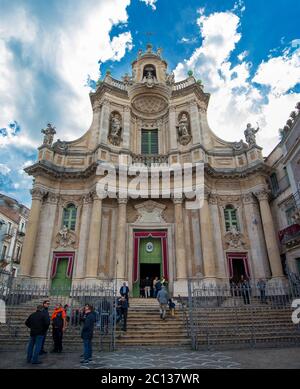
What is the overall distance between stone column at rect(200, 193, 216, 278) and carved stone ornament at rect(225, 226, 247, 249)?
5.25ft

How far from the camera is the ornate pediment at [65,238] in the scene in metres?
18.2

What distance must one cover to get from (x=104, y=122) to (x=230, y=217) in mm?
12116

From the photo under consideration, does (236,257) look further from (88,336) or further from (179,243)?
(88,336)

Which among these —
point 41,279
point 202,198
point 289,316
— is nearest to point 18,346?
point 41,279

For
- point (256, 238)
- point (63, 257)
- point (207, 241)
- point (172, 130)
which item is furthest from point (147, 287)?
point (172, 130)

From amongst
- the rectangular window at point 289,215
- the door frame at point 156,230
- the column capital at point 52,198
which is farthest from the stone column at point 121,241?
the rectangular window at point 289,215

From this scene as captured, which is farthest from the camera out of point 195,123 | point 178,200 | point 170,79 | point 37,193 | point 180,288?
point 170,79

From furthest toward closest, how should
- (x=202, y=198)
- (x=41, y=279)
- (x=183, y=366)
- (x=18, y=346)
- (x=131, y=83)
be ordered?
(x=131, y=83), (x=202, y=198), (x=41, y=279), (x=18, y=346), (x=183, y=366)

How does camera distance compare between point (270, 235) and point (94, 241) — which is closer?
point (94, 241)

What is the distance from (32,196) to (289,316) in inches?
654

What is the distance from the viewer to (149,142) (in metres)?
22.6

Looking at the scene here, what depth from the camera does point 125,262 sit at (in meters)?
17.5

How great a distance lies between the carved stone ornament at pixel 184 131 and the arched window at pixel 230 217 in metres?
6.07
